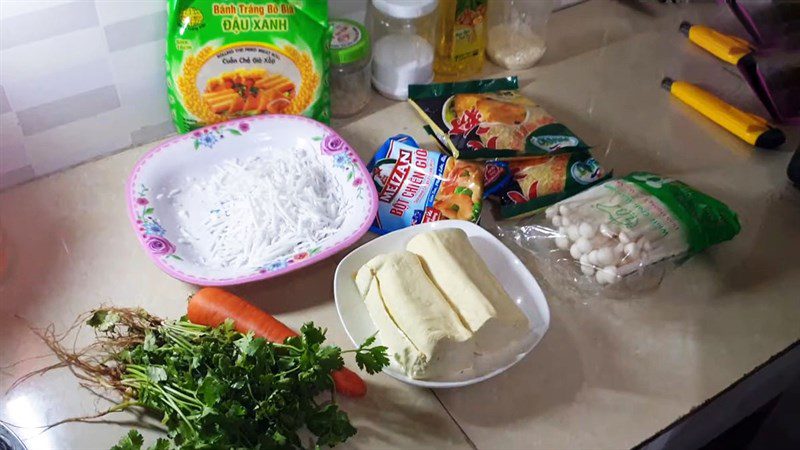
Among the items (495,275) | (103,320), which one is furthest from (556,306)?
(103,320)

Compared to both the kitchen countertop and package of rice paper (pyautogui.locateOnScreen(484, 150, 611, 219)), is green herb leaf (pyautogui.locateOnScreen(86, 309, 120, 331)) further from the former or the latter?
package of rice paper (pyautogui.locateOnScreen(484, 150, 611, 219))

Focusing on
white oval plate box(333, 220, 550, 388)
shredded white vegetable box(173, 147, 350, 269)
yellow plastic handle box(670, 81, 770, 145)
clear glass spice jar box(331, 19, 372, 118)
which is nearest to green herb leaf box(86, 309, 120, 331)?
shredded white vegetable box(173, 147, 350, 269)

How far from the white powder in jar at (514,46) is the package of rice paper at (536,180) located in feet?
0.86

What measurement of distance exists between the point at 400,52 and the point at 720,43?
0.52m

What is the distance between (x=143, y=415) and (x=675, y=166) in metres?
0.77

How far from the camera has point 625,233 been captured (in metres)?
0.91

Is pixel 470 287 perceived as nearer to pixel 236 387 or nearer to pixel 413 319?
pixel 413 319

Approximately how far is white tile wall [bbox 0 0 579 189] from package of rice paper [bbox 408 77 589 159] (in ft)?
1.20

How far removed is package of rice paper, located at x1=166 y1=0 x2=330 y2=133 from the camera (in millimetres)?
966

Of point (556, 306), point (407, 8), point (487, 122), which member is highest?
point (407, 8)

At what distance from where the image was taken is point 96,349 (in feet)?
2.70

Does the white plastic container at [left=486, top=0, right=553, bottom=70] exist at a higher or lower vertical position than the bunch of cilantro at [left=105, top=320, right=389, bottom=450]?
higher

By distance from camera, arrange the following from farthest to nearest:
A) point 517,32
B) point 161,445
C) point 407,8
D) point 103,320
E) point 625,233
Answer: point 517,32
point 407,8
point 625,233
point 103,320
point 161,445

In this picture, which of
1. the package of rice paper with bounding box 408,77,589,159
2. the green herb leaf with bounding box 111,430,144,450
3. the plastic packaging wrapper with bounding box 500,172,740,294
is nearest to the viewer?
the green herb leaf with bounding box 111,430,144,450
